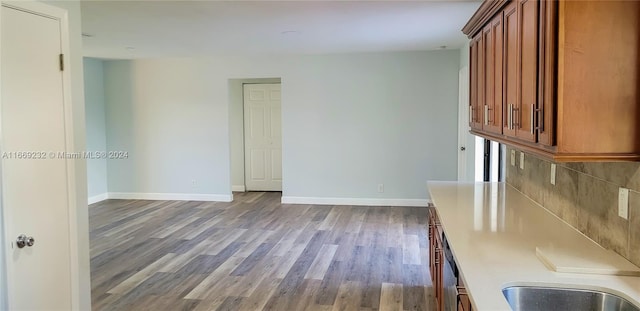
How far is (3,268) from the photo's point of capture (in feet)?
7.39

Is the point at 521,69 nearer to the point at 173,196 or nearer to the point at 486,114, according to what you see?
the point at 486,114

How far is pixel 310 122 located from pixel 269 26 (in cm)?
269

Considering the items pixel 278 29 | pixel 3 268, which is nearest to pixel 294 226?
pixel 278 29

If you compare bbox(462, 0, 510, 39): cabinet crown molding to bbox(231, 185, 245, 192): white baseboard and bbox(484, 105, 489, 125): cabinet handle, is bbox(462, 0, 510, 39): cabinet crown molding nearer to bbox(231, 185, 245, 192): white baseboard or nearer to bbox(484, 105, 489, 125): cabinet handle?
bbox(484, 105, 489, 125): cabinet handle

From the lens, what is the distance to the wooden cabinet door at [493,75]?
8.50ft

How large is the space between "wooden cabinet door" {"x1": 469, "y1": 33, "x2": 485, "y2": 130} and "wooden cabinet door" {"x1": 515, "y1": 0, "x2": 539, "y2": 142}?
0.94 meters

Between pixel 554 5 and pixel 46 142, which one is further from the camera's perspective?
pixel 46 142

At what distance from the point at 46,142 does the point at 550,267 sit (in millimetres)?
2566

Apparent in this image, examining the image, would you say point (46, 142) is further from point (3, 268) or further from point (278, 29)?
point (278, 29)

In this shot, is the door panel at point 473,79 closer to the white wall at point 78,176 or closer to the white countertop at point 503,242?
the white countertop at point 503,242

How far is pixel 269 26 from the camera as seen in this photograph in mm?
4758

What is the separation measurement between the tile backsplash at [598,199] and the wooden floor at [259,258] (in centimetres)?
133

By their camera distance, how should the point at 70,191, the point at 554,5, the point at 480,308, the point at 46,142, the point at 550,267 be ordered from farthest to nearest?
the point at 70,191 < the point at 46,142 < the point at 550,267 < the point at 554,5 < the point at 480,308

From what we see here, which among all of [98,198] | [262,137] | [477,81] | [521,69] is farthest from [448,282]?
[98,198]
